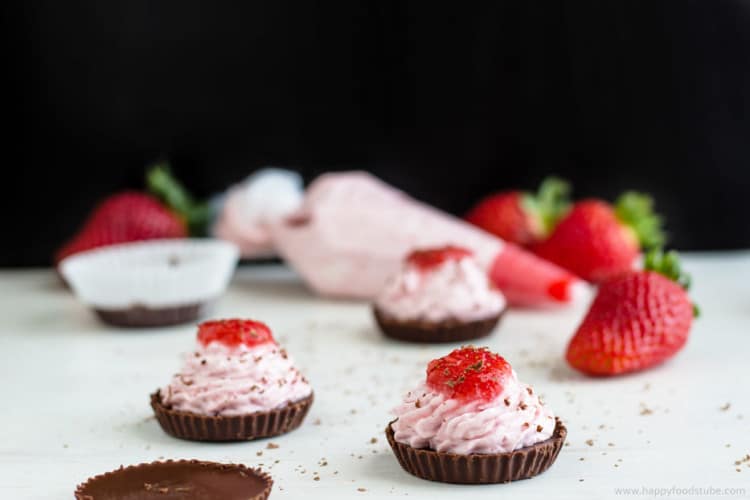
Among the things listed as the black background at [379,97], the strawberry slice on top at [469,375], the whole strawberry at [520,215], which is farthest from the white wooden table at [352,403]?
the black background at [379,97]

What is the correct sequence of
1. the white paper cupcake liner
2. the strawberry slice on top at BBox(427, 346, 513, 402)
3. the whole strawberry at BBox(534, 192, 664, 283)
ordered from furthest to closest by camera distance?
the whole strawberry at BBox(534, 192, 664, 283) → the white paper cupcake liner → the strawberry slice on top at BBox(427, 346, 513, 402)

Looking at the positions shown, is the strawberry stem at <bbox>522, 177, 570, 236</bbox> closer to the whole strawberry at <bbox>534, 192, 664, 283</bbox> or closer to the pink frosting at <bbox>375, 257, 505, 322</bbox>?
the whole strawberry at <bbox>534, 192, 664, 283</bbox>

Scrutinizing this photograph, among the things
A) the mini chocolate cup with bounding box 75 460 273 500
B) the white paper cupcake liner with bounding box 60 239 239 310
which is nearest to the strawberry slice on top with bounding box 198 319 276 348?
the mini chocolate cup with bounding box 75 460 273 500

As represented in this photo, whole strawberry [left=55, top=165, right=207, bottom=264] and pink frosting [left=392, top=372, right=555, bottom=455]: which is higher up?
pink frosting [left=392, top=372, right=555, bottom=455]

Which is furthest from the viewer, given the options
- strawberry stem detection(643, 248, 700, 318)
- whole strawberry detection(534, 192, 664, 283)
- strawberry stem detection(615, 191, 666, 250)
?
strawberry stem detection(615, 191, 666, 250)

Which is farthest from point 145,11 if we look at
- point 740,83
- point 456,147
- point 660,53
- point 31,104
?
point 740,83

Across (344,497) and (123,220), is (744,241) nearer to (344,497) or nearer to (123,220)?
(123,220)

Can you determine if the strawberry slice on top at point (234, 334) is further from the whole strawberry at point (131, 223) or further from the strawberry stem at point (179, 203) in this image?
the strawberry stem at point (179, 203)
